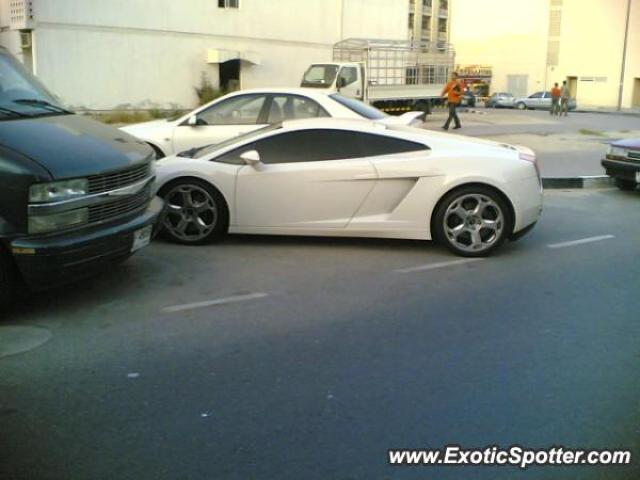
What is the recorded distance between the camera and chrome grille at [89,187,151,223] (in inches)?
195

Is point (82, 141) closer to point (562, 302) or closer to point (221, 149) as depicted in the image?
point (221, 149)

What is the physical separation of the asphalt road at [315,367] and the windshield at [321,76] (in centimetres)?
1626

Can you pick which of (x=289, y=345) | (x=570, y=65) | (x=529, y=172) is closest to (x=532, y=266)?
(x=529, y=172)

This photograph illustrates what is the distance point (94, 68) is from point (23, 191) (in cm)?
2383

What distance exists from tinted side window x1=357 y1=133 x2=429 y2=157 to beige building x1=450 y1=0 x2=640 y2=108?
4982cm

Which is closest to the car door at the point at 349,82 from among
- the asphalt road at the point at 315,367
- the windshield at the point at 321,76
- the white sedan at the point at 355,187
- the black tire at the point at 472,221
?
the windshield at the point at 321,76

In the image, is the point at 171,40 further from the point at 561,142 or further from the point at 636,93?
the point at 636,93

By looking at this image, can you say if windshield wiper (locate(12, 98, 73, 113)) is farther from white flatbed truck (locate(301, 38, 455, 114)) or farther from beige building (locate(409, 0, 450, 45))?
beige building (locate(409, 0, 450, 45))

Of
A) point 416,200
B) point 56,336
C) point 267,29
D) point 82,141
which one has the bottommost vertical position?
point 56,336

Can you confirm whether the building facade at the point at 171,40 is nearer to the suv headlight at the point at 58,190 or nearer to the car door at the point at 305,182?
the car door at the point at 305,182

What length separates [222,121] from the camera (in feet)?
32.5

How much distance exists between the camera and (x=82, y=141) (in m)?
5.21

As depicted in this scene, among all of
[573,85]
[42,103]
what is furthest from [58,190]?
[573,85]

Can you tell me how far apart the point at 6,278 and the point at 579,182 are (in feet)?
32.2
